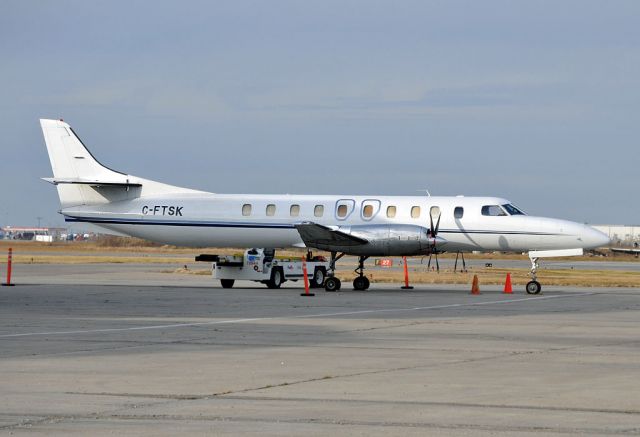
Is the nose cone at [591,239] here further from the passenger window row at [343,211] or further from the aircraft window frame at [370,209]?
the aircraft window frame at [370,209]

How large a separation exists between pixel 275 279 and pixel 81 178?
29.8ft

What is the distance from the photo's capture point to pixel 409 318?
25.8 m

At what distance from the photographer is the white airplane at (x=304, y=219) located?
39.3 meters

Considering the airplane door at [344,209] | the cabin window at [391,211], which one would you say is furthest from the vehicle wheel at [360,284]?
the cabin window at [391,211]

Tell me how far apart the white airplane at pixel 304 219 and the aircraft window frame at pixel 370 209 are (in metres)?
0.04

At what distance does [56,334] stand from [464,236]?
73.6ft

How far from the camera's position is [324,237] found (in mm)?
39438

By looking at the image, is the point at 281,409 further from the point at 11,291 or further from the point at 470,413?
the point at 11,291

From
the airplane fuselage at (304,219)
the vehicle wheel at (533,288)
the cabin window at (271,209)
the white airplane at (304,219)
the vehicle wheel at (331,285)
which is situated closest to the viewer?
the vehicle wheel at (533,288)

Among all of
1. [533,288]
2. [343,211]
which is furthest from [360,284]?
[533,288]

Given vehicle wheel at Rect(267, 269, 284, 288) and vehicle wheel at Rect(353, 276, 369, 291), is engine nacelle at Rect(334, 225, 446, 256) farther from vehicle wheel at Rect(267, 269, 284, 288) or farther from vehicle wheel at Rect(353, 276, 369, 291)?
vehicle wheel at Rect(267, 269, 284, 288)

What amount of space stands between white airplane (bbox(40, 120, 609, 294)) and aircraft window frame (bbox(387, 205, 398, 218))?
37 mm

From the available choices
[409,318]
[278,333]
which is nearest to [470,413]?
[278,333]

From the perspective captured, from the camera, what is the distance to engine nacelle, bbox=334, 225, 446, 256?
3869cm
